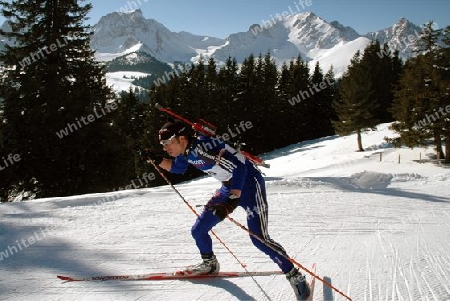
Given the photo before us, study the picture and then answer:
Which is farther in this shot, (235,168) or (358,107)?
(358,107)

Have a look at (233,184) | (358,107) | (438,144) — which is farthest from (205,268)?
(358,107)

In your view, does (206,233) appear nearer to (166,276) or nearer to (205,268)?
(205,268)

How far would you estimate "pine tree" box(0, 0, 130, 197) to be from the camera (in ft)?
52.6

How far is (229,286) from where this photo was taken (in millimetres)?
4379

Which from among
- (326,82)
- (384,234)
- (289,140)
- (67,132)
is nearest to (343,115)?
(289,140)

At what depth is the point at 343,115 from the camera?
3331 cm

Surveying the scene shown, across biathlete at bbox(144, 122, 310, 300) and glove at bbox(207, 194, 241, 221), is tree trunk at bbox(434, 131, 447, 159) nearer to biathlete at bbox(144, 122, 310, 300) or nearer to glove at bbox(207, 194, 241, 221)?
biathlete at bbox(144, 122, 310, 300)

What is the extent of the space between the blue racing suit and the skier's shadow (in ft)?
1.48

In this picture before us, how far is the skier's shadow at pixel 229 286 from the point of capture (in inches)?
162

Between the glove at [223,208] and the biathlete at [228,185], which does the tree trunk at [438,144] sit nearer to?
the biathlete at [228,185]

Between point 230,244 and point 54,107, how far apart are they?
13.9 meters

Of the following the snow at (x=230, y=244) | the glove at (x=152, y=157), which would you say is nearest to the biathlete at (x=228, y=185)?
the glove at (x=152, y=157)

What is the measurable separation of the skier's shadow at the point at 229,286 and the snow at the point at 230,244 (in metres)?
0.01

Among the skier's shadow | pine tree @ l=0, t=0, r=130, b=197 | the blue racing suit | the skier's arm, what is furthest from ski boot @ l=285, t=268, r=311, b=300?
pine tree @ l=0, t=0, r=130, b=197
